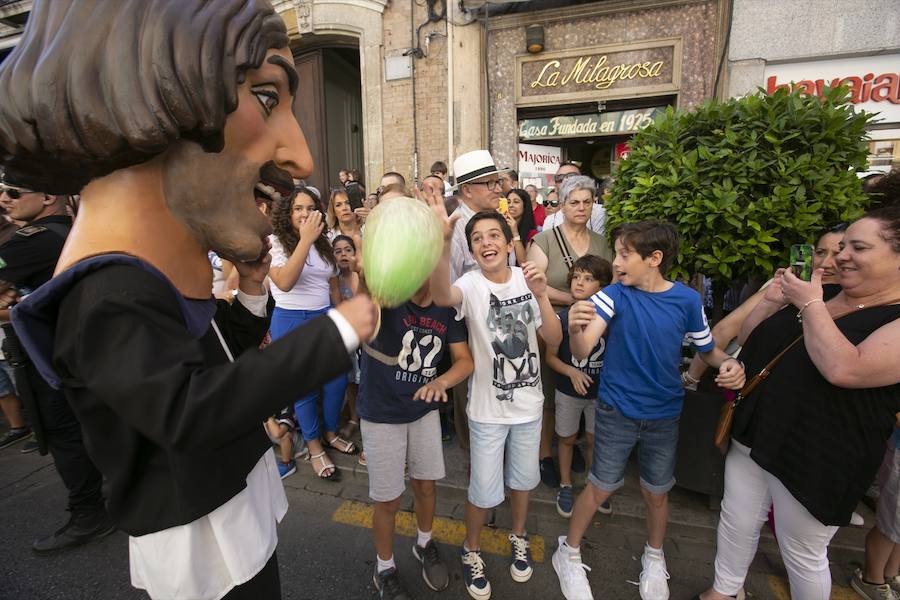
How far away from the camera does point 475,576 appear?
8.01 feet

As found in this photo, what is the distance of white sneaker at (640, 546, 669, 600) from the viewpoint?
235 centimetres

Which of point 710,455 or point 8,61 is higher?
point 8,61

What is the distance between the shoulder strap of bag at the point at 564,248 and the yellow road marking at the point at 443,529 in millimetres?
1946

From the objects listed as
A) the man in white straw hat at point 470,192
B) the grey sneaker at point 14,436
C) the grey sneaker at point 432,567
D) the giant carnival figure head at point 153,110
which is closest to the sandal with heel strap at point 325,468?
the grey sneaker at point 432,567

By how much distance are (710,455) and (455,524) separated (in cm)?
172

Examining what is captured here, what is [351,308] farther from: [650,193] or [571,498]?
[571,498]

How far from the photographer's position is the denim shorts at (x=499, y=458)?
245 cm

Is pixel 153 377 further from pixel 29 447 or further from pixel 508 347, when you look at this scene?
pixel 29 447

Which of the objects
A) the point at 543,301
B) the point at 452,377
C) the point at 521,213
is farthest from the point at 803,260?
the point at 521,213

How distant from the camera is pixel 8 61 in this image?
1.09 metres

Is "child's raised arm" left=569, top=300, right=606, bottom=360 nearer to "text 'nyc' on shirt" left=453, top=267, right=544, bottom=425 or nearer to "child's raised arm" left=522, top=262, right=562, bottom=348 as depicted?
"child's raised arm" left=522, top=262, right=562, bottom=348

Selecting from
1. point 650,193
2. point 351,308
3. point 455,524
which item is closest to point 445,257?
point 351,308

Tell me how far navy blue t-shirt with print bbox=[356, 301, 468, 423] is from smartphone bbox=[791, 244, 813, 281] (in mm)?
1610

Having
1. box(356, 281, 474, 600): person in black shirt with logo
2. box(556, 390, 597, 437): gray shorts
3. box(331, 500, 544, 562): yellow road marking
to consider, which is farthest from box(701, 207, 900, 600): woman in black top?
box(356, 281, 474, 600): person in black shirt with logo
